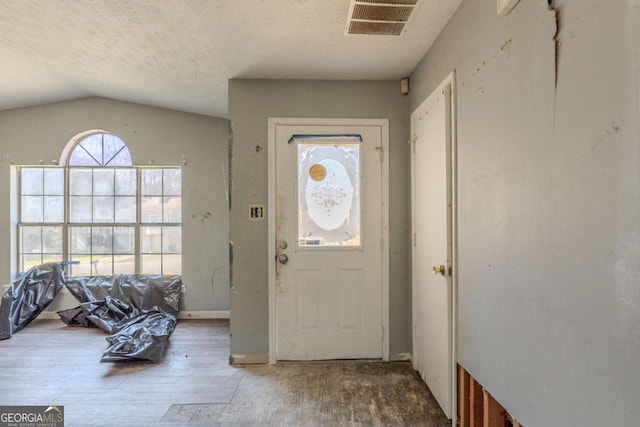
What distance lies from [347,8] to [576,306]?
1811 mm

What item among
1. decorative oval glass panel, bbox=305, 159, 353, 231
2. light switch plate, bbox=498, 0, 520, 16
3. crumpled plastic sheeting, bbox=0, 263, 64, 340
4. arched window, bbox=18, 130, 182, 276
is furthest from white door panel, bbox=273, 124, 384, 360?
crumpled plastic sheeting, bbox=0, 263, 64, 340

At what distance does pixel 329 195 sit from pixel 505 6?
1691 mm

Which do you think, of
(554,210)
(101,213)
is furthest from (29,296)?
(554,210)

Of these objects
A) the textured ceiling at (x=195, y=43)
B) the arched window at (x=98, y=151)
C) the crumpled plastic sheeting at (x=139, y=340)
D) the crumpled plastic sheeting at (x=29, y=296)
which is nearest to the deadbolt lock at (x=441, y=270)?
the textured ceiling at (x=195, y=43)

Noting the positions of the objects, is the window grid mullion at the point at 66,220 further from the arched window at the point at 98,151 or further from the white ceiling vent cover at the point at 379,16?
the white ceiling vent cover at the point at 379,16

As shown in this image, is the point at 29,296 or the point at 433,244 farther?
the point at 29,296

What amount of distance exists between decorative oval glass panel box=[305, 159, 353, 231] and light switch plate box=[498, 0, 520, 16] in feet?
5.03

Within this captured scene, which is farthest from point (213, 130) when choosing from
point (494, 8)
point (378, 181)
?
point (494, 8)

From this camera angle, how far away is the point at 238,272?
2.62 meters

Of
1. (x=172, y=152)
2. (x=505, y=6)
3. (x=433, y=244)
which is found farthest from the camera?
(x=172, y=152)

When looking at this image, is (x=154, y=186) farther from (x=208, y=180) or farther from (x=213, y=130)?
(x=213, y=130)

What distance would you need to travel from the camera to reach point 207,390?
2.21 metres

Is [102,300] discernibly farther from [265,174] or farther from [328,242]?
[328,242]

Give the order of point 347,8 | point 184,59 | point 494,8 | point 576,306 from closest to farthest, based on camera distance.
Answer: point 576,306
point 494,8
point 347,8
point 184,59
